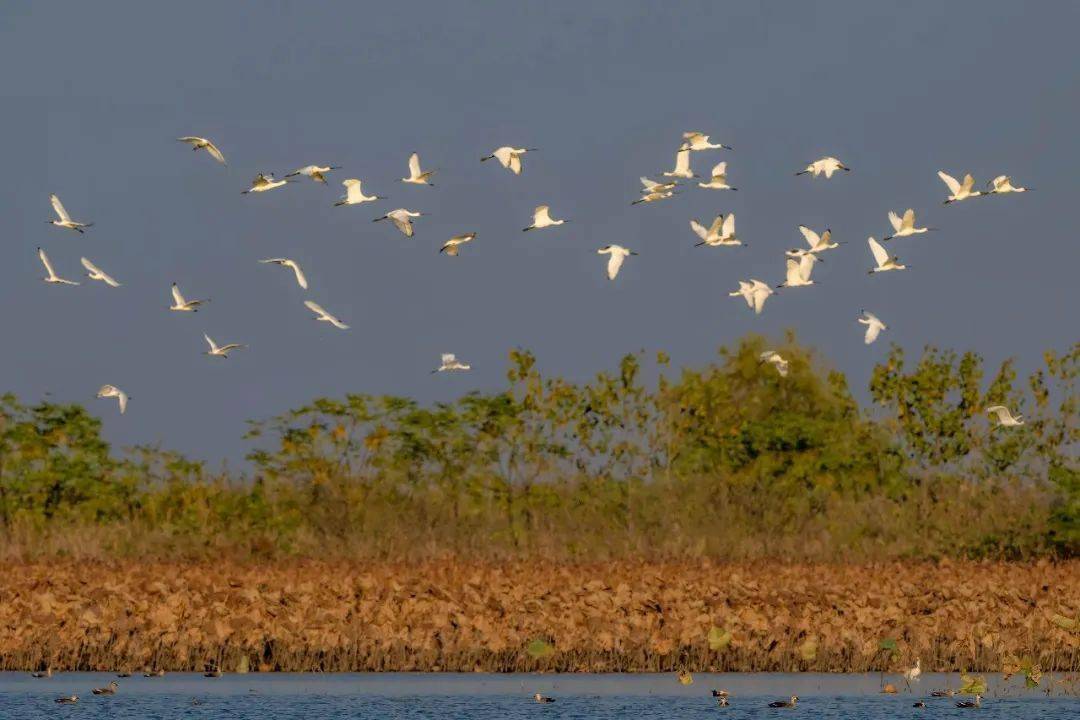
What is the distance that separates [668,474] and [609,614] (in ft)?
49.4

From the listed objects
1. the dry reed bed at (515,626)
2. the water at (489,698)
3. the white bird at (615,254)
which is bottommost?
the water at (489,698)

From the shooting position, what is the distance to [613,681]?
20.5m

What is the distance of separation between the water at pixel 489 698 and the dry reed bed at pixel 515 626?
429 millimetres

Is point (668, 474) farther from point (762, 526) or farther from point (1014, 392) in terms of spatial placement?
point (1014, 392)

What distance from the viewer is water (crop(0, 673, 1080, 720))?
18.1 meters

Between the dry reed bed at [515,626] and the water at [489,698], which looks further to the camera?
the dry reed bed at [515,626]

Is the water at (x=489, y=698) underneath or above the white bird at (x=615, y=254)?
underneath

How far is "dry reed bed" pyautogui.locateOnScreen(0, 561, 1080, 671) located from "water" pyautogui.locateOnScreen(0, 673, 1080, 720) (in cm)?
43

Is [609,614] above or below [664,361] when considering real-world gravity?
below

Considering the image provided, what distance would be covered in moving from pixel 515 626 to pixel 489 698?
3.05 metres

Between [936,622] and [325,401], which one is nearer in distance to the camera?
[936,622]

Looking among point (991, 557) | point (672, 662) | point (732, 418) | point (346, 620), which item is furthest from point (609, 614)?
point (732, 418)

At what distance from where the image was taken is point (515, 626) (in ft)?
72.5

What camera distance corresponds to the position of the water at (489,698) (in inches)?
713
